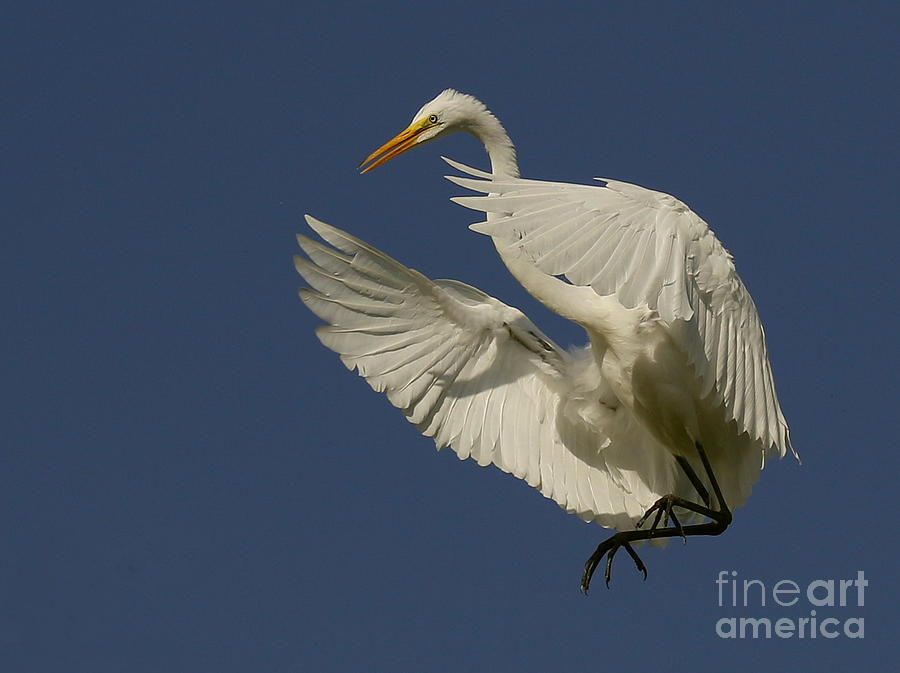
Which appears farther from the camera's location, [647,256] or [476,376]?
[476,376]

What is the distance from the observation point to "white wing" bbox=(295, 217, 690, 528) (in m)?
10.7

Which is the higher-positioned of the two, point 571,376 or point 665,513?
point 571,376

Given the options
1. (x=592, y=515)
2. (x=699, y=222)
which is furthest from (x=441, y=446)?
(x=699, y=222)

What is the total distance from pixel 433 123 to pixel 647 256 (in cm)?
365

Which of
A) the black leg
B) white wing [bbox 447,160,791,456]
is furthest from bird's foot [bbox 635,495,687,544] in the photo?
white wing [bbox 447,160,791,456]

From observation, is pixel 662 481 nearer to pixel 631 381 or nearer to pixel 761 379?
→ pixel 631 381

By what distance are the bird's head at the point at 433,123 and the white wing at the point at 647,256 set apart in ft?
8.32

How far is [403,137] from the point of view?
11633mm

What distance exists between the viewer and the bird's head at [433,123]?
1150 cm

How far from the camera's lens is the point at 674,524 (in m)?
11.4

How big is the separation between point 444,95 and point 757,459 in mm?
3434

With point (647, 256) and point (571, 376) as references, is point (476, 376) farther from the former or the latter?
point (647, 256)

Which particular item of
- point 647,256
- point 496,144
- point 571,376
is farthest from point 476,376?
point 647,256

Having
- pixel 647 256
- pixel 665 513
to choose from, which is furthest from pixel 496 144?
pixel 647 256
